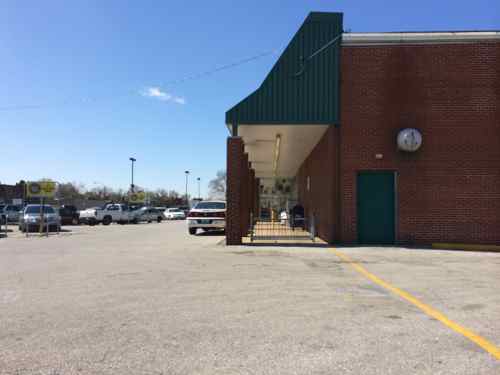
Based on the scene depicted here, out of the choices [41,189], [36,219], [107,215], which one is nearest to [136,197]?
[107,215]

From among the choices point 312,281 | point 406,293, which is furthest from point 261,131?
point 406,293

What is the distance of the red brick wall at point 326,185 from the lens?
581 inches

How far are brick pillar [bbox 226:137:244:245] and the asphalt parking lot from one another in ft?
13.7

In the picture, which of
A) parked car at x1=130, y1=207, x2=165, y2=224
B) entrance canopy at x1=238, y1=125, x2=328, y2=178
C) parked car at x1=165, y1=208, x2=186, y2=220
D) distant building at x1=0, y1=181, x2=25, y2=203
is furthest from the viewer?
distant building at x1=0, y1=181, x2=25, y2=203

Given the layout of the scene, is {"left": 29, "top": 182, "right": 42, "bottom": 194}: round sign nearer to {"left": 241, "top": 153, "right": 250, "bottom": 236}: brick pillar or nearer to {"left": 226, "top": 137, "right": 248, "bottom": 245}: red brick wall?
{"left": 241, "top": 153, "right": 250, "bottom": 236}: brick pillar

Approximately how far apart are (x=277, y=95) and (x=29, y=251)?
32.1ft

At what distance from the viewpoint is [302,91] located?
14.7 metres

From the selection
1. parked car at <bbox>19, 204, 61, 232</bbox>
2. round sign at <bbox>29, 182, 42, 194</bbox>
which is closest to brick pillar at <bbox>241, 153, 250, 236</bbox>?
parked car at <bbox>19, 204, 61, 232</bbox>

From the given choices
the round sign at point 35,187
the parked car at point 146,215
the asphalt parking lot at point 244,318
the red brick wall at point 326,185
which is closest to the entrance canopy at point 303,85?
the red brick wall at point 326,185

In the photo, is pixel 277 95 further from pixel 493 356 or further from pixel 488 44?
pixel 493 356

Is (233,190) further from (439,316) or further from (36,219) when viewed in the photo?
(36,219)

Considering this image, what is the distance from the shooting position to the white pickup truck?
38.0 meters

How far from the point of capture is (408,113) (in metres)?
14.5

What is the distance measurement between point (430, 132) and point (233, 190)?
7007 mm
